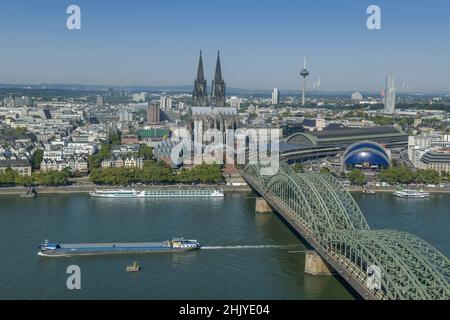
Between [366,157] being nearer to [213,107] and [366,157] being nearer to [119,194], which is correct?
[213,107]

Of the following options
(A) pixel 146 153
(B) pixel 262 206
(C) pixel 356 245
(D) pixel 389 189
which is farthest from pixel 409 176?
(C) pixel 356 245

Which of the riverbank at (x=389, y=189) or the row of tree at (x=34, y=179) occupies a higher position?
the row of tree at (x=34, y=179)

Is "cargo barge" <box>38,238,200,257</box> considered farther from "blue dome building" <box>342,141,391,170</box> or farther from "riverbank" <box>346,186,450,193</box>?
"blue dome building" <box>342,141,391,170</box>

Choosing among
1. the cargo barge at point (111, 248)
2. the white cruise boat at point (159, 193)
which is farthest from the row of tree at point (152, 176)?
the cargo barge at point (111, 248)

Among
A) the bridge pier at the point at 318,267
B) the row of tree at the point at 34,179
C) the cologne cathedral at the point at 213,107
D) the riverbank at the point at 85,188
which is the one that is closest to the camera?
the bridge pier at the point at 318,267

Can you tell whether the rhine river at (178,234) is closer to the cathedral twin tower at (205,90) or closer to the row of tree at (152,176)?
the row of tree at (152,176)

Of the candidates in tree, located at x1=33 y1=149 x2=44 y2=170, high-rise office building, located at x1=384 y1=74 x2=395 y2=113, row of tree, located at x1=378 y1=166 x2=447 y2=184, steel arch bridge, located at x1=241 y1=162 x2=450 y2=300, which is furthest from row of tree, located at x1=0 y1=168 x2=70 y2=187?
high-rise office building, located at x1=384 y1=74 x2=395 y2=113
